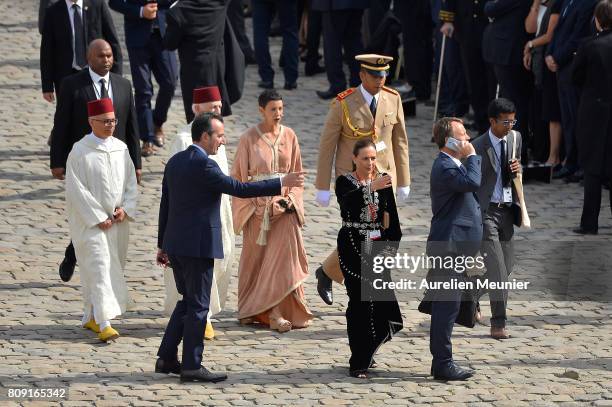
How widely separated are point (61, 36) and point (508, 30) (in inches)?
183

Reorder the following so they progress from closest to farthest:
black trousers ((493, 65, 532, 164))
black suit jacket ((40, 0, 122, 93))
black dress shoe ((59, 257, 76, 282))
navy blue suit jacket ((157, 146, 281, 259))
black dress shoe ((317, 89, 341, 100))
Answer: navy blue suit jacket ((157, 146, 281, 259)), black dress shoe ((59, 257, 76, 282)), black suit jacket ((40, 0, 122, 93)), black trousers ((493, 65, 532, 164)), black dress shoe ((317, 89, 341, 100))

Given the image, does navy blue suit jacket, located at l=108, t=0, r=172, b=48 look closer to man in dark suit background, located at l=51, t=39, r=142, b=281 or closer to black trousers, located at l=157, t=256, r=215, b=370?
man in dark suit background, located at l=51, t=39, r=142, b=281

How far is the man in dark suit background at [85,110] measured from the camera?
13625 millimetres

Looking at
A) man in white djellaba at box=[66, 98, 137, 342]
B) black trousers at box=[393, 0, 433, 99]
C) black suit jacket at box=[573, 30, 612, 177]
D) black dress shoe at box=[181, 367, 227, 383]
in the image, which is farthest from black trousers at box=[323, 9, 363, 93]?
black dress shoe at box=[181, 367, 227, 383]

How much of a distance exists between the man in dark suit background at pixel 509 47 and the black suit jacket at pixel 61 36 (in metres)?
3.98

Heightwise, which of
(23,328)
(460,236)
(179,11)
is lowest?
(23,328)

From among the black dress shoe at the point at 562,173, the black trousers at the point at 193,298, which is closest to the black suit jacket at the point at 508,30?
the black dress shoe at the point at 562,173

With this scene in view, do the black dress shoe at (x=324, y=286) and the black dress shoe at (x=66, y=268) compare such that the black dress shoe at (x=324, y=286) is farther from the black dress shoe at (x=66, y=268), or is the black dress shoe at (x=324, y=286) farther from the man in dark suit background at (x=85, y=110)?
the black dress shoe at (x=66, y=268)

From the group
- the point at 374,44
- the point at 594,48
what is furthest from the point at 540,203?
the point at 374,44

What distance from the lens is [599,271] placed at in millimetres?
14406

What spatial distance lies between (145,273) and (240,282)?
140 centimetres

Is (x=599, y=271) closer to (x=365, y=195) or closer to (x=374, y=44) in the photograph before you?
(x=365, y=195)

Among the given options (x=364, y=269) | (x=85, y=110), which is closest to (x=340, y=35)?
(x=85, y=110)

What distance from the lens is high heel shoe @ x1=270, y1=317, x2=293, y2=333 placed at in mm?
12727
